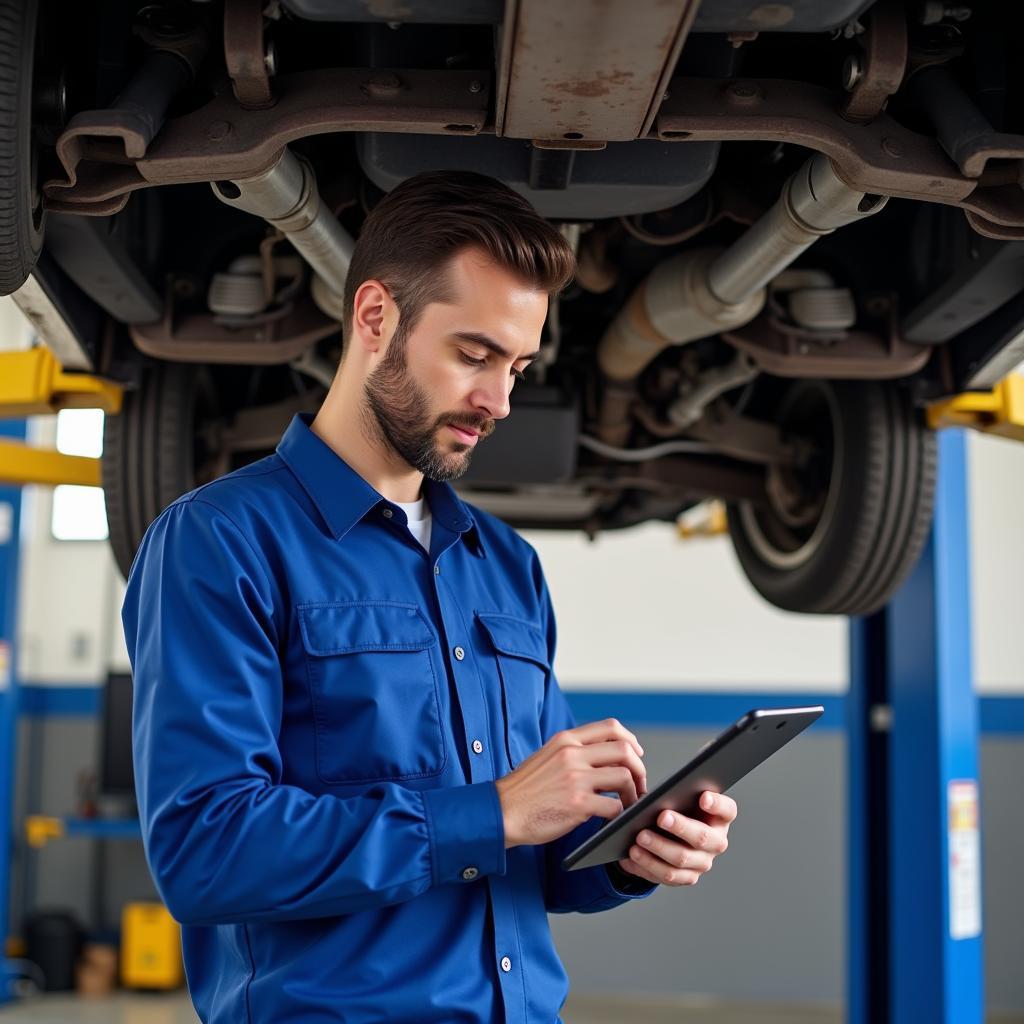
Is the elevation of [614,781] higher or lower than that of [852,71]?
lower

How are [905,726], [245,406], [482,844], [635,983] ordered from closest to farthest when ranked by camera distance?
[482,844] → [245,406] → [905,726] → [635,983]

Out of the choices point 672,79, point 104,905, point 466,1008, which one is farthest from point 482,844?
point 104,905

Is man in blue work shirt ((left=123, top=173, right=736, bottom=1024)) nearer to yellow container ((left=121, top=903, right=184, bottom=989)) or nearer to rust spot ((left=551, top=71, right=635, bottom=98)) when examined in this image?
rust spot ((left=551, top=71, right=635, bottom=98))

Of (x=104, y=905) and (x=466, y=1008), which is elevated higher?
(x=466, y=1008)

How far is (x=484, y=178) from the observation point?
4.23ft

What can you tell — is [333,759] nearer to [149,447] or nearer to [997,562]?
[149,447]

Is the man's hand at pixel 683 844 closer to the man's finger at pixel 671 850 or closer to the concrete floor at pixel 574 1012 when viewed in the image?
the man's finger at pixel 671 850

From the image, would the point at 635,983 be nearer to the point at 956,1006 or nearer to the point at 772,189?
the point at 956,1006

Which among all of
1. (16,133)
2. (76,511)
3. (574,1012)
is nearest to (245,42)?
(16,133)

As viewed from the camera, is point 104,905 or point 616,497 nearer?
point 616,497

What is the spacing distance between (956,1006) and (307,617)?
2600 millimetres

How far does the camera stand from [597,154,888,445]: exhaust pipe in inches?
59.6

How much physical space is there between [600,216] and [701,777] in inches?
31.6

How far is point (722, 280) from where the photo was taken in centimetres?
180
